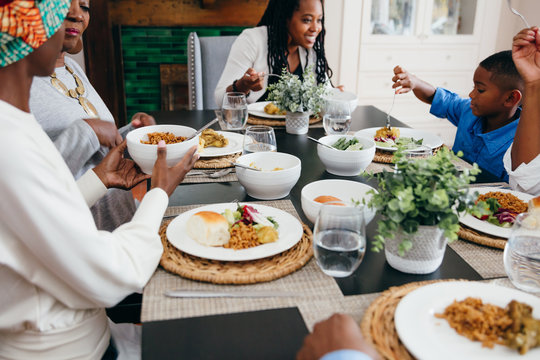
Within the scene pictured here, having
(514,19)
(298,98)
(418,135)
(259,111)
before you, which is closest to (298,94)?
(298,98)

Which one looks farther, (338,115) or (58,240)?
(338,115)

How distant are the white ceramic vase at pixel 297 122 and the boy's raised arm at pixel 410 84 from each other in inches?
16.9

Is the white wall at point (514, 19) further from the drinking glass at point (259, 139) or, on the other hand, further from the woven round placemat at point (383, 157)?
the drinking glass at point (259, 139)

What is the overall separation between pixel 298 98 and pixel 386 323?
1.17m

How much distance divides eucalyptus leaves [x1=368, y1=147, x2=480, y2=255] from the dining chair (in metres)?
A: 1.97

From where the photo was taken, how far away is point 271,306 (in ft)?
2.54

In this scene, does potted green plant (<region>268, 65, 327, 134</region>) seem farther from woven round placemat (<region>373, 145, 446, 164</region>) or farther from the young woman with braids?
the young woman with braids

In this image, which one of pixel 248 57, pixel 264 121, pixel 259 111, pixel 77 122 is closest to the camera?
pixel 77 122

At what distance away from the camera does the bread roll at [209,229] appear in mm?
914

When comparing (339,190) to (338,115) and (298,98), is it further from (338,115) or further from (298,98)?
(298,98)

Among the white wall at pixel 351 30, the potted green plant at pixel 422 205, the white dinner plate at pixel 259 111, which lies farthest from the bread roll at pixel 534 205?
the white wall at pixel 351 30

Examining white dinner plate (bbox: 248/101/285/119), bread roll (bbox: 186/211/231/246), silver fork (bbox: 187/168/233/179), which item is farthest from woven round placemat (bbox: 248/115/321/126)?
bread roll (bbox: 186/211/231/246)

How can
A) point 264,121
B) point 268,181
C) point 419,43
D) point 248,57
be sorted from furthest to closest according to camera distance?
1. point 419,43
2. point 248,57
3. point 264,121
4. point 268,181

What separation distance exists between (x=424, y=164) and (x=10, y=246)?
0.72 m
